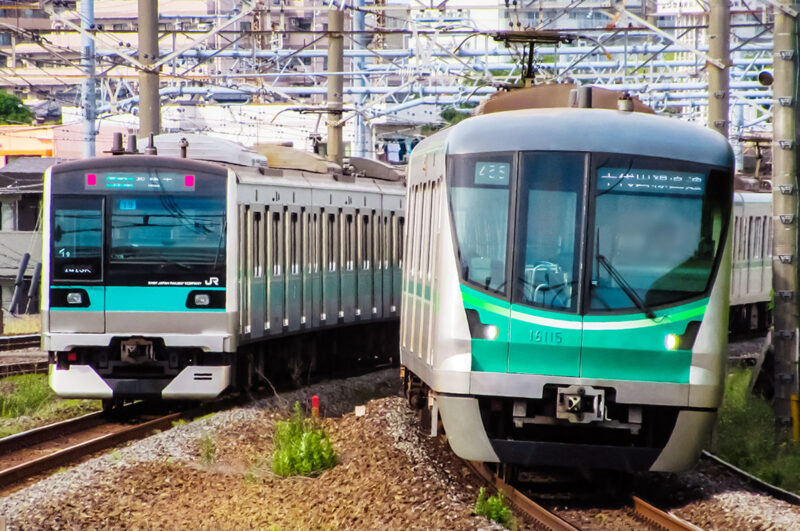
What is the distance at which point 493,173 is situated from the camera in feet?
34.0

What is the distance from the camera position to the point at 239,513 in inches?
407

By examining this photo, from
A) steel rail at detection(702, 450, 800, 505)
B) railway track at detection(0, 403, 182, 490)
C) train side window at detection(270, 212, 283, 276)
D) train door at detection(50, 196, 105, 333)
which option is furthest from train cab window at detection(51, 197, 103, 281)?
steel rail at detection(702, 450, 800, 505)

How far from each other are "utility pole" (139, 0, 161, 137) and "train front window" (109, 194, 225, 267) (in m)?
3.88

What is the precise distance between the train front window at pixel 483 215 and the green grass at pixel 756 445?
3.60 meters

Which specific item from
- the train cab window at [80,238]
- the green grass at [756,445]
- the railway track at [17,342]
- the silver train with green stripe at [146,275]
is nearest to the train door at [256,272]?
the silver train with green stripe at [146,275]

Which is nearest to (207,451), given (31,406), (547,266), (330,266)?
(547,266)

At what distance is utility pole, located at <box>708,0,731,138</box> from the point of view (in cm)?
1622

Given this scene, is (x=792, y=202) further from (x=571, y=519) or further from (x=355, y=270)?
(x=355, y=270)

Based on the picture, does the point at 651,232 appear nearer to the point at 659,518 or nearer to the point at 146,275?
the point at 659,518

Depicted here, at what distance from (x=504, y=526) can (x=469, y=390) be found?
1.11m

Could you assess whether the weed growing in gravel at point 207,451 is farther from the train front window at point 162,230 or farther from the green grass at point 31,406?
the green grass at point 31,406

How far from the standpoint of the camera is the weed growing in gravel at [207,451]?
12.5m

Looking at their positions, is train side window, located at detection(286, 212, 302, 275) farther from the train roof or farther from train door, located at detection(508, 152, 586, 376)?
train door, located at detection(508, 152, 586, 376)

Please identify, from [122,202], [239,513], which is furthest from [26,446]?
[239,513]
